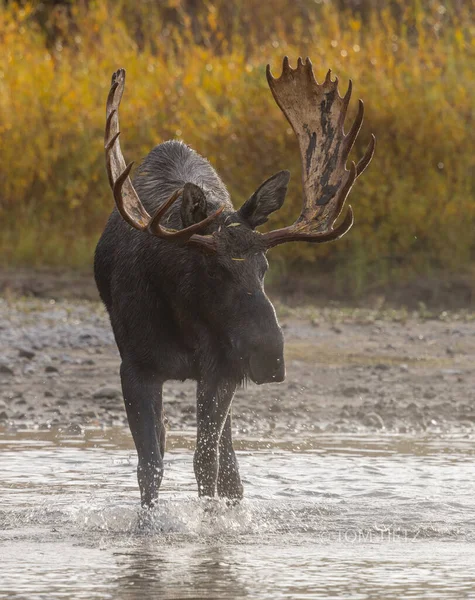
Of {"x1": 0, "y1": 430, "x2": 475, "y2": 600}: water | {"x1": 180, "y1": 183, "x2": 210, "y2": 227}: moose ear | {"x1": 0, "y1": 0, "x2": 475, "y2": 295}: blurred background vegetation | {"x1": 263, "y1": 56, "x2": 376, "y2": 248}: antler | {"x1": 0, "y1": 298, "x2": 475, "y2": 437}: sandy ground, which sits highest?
{"x1": 0, "y1": 0, "x2": 475, "y2": 295}: blurred background vegetation

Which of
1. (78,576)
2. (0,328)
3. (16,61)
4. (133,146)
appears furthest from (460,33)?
(78,576)

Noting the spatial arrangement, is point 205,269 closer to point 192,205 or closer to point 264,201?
point 192,205

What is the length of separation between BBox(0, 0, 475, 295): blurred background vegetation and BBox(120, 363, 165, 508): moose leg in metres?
9.00

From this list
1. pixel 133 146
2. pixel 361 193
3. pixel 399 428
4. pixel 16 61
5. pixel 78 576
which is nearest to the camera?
pixel 78 576

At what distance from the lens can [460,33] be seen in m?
16.6

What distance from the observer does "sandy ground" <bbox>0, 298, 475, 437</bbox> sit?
934 cm

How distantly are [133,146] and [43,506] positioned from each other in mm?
10299

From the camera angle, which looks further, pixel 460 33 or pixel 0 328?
pixel 460 33

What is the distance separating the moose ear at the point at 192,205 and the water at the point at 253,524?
4.07ft

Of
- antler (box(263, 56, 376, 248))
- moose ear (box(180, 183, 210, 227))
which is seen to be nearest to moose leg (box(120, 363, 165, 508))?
moose ear (box(180, 183, 210, 227))

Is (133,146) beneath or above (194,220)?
above

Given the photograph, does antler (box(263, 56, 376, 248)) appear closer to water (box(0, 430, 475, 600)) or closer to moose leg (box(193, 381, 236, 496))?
moose leg (box(193, 381, 236, 496))

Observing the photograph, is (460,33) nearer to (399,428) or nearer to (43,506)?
(399,428)

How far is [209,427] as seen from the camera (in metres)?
6.41
